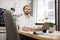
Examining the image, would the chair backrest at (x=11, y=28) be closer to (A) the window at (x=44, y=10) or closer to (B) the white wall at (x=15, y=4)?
(B) the white wall at (x=15, y=4)

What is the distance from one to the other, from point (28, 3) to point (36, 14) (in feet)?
1.45

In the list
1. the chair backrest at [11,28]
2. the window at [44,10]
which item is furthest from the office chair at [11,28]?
the window at [44,10]

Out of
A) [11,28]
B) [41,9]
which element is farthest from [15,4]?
[11,28]

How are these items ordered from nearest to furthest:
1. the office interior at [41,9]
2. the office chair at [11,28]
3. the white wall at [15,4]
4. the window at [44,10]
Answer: the office chair at [11,28] < the white wall at [15,4] < the office interior at [41,9] < the window at [44,10]

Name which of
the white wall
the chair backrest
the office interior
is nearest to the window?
the office interior

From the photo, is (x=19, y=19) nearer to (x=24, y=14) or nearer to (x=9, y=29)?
(x=24, y=14)

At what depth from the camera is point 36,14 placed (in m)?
4.37

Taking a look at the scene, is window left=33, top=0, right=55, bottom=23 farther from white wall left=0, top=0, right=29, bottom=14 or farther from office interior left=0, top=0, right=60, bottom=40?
white wall left=0, top=0, right=29, bottom=14

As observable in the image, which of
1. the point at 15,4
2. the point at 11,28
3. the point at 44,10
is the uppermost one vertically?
the point at 15,4

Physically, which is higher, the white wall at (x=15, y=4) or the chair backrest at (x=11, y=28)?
the white wall at (x=15, y=4)

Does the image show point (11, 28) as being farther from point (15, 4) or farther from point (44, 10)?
point (44, 10)

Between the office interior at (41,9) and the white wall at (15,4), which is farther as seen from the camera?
the office interior at (41,9)

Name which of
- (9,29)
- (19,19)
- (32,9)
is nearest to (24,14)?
(19,19)

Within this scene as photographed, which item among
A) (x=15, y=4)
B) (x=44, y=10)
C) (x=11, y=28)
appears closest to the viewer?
(x=11, y=28)
